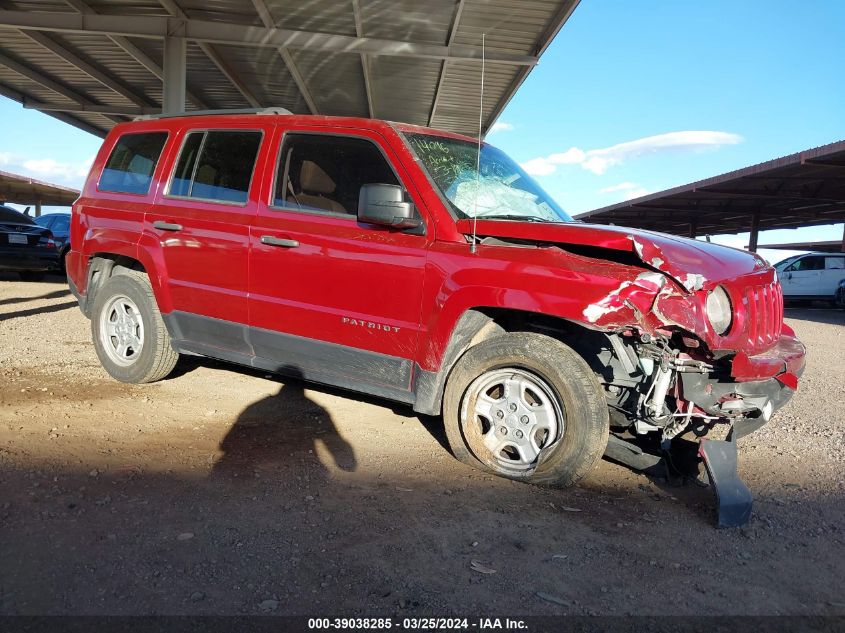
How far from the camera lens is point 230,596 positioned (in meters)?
2.24

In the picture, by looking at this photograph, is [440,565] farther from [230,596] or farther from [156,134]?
[156,134]

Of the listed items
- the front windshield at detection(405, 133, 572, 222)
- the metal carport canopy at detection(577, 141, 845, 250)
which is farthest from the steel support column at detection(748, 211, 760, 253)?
the front windshield at detection(405, 133, 572, 222)

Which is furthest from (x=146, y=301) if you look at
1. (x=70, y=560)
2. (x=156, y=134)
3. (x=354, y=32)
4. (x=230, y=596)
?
(x=354, y=32)

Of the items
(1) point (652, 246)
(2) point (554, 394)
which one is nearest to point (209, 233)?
(2) point (554, 394)

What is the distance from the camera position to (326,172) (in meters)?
4.07

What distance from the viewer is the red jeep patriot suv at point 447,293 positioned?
3.11m

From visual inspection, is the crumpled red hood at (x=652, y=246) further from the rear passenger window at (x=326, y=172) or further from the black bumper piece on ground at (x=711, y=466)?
the black bumper piece on ground at (x=711, y=466)

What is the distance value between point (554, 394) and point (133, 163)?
12.9 ft

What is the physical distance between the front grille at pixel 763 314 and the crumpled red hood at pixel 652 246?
0.14 metres

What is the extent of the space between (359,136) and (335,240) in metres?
0.72

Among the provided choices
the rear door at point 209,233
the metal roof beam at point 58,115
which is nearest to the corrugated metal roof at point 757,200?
the rear door at point 209,233

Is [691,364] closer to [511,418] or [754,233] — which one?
[511,418]

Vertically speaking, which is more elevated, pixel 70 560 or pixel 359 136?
pixel 359 136

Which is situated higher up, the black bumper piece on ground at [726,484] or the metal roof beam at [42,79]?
the metal roof beam at [42,79]
